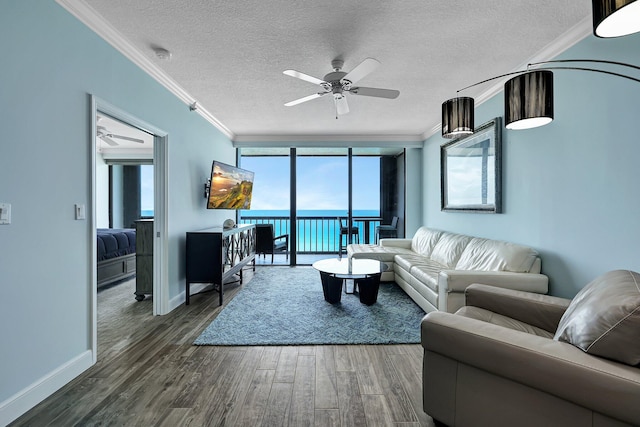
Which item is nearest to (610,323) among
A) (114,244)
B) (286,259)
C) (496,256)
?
(496,256)

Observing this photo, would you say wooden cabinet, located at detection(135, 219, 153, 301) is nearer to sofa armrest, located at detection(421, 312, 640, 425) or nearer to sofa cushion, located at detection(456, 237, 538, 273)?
sofa armrest, located at detection(421, 312, 640, 425)

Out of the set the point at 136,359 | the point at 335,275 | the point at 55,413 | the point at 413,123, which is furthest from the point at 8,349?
the point at 413,123

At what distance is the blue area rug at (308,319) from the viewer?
252 cm

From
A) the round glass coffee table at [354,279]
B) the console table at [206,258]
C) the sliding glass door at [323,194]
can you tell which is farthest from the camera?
the sliding glass door at [323,194]

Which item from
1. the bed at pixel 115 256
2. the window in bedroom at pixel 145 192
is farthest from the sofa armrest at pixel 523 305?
the window in bedroom at pixel 145 192

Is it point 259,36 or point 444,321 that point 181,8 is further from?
point 444,321

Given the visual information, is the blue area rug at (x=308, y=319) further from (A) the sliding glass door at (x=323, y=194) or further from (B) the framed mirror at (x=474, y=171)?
(A) the sliding glass door at (x=323, y=194)

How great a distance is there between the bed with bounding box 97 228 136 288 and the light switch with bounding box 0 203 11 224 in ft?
9.13

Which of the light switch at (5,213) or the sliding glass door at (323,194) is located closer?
the light switch at (5,213)

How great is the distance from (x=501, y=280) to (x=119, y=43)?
370cm

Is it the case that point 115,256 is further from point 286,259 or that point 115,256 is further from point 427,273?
point 427,273

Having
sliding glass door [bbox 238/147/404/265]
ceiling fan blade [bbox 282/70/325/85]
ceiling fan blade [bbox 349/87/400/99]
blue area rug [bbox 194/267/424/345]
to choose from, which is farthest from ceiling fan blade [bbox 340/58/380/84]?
sliding glass door [bbox 238/147/404/265]

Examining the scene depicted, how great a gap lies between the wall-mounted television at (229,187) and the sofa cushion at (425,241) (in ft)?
9.83

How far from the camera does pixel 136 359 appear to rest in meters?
2.21
